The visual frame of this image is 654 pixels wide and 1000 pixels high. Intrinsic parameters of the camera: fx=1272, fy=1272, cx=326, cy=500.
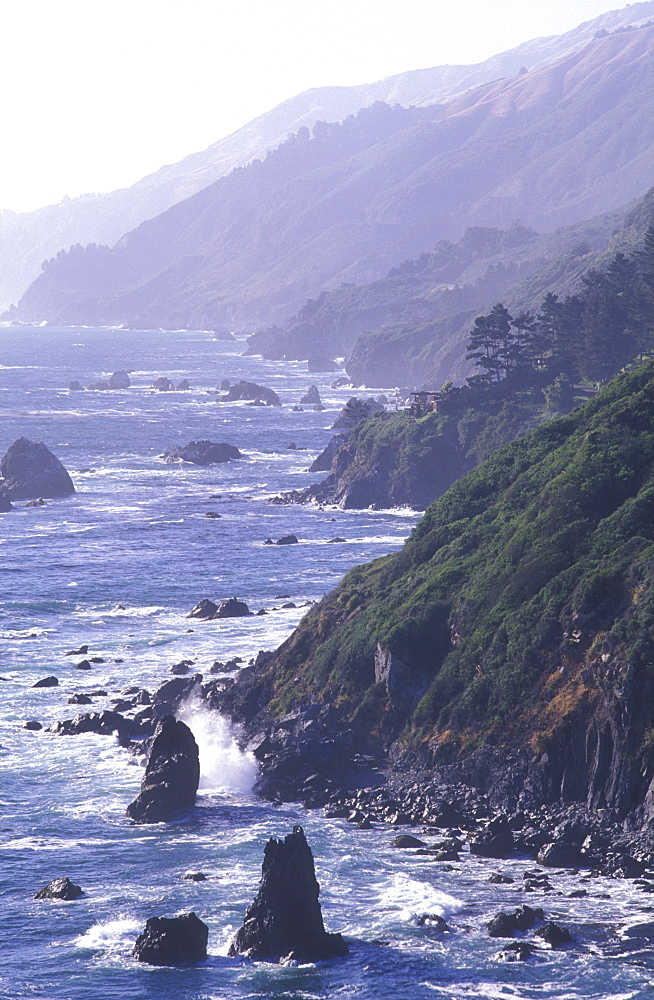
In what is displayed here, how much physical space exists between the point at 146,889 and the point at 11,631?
43.2m

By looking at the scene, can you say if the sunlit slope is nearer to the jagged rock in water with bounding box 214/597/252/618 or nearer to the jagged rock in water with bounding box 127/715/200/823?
the jagged rock in water with bounding box 127/715/200/823

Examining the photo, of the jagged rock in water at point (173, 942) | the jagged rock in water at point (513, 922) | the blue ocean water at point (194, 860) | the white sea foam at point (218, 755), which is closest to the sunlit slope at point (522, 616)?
the white sea foam at point (218, 755)

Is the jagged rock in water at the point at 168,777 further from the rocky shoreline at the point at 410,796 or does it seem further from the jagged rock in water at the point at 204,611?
the jagged rock in water at the point at 204,611

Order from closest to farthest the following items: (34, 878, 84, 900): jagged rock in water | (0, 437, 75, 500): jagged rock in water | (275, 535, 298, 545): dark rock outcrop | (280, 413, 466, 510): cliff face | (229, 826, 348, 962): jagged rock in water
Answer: (229, 826, 348, 962): jagged rock in water
(34, 878, 84, 900): jagged rock in water
(275, 535, 298, 545): dark rock outcrop
(280, 413, 466, 510): cliff face
(0, 437, 75, 500): jagged rock in water

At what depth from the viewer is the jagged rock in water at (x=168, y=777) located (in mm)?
58750

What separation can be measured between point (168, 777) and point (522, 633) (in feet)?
59.5

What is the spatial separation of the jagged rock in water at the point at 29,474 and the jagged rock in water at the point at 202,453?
25.8 metres

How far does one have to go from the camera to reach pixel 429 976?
43.2 meters

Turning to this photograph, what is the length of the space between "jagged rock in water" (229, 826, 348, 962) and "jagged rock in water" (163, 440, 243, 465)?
12611 cm

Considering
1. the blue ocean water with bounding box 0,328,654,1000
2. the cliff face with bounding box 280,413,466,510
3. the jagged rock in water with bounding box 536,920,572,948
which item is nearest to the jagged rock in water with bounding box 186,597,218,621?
the blue ocean water with bounding box 0,328,654,1000

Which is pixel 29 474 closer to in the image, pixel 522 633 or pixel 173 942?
pixel 522 633

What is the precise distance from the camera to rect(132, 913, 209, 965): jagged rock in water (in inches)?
1770

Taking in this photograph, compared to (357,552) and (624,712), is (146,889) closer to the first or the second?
(624,712)

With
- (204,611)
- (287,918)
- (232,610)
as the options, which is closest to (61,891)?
(287,918)
